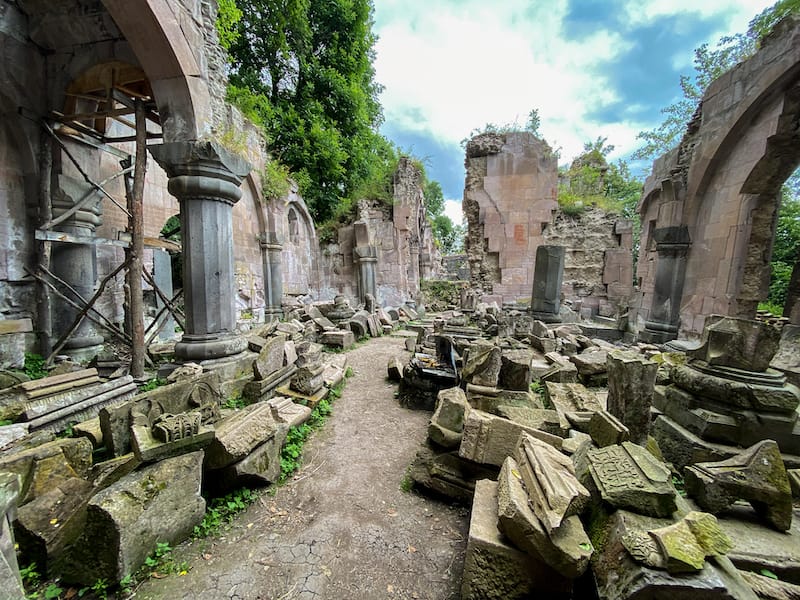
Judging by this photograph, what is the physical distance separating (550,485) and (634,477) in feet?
1.46

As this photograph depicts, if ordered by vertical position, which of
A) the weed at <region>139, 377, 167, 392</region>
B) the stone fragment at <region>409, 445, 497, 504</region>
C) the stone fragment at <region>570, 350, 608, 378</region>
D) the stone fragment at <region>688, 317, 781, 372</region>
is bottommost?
the stone fragment at <region>409, 445, 497, 504</region>

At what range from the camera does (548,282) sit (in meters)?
6.97

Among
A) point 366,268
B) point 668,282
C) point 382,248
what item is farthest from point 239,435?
point 382,248

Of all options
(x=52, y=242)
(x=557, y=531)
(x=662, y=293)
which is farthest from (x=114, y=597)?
(x=662, y=293)

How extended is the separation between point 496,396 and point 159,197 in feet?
24.5

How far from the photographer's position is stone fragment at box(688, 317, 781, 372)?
2.28 m

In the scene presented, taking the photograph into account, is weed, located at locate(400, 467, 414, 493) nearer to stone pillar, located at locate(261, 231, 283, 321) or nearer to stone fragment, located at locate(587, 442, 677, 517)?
stone fragment, located at locate(587, 442, 677, 517)

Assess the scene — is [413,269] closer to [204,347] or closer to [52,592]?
[204,347]

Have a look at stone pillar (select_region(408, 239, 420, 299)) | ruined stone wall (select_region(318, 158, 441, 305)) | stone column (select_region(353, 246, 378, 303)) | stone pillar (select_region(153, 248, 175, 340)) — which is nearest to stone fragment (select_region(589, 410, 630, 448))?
stone pillar (select_region(153, 248, 175, 340))

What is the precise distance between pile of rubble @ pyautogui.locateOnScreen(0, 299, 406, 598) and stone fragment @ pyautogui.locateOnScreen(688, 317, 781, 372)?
3.60 m

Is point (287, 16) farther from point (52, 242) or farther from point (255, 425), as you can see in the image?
point (255, 425)

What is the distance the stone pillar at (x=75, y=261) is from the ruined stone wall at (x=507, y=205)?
8.55 m

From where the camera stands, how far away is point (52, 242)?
178 inches

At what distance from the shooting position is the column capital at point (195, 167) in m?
3.32
